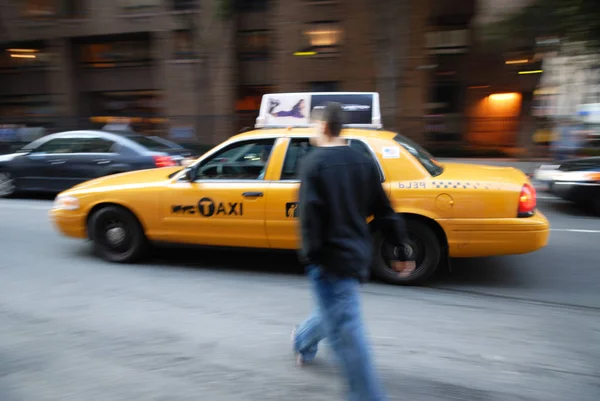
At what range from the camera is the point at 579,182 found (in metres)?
8.42

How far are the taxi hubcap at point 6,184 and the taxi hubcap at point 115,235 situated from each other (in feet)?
19.3

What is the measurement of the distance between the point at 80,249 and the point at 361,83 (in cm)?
1677

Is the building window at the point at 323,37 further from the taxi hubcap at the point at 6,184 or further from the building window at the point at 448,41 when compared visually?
the taxi hubcap at the point at 6,184

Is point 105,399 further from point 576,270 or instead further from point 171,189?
point 576,270

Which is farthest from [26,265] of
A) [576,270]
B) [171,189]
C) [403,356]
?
[576,270]

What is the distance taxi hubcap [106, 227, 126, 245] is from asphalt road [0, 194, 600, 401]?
32 cm

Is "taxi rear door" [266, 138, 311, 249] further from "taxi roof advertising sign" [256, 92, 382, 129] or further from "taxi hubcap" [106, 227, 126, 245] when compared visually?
"taxi hubcap" [106, 227, 126, 245]

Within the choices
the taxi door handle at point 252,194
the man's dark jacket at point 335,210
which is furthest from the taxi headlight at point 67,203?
the man's dark jacket at point 335,210

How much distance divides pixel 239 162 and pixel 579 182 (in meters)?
6.03

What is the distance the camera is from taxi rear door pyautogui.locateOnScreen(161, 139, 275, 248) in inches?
205

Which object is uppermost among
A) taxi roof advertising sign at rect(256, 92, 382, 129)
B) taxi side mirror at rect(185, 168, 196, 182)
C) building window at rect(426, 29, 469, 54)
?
building window at rect(426, 29, 469, 54)

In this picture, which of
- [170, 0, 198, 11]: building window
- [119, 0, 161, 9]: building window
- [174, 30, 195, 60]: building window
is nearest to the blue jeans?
[174, 30, 195, 60]: building window

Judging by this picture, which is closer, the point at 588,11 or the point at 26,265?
the point at 26,265

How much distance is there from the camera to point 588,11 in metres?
13.4
